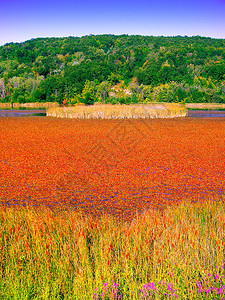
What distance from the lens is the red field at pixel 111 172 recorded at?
4.01m

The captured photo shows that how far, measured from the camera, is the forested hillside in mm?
36062

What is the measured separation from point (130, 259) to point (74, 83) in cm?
4156

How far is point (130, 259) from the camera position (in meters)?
2.18

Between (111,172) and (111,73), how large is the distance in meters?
41.3

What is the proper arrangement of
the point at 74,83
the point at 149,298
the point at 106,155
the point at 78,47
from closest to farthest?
1. the point at 149,298
2. the point at 106,155
3. the point at 74,83
4. the point at 78,47

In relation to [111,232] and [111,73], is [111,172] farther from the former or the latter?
[111,73]

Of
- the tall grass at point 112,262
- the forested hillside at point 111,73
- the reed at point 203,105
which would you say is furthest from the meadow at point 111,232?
the reed at point 203,105

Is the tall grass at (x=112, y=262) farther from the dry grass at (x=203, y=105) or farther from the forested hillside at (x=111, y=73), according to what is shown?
the dry grass at (x=203, y=105)

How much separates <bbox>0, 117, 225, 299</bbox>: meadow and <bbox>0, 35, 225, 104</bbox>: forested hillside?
82.6 ft

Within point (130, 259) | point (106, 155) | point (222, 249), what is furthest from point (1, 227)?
point (106, 155)

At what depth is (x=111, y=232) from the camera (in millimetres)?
2531

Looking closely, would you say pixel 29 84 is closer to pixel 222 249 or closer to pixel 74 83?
pixel 74 83

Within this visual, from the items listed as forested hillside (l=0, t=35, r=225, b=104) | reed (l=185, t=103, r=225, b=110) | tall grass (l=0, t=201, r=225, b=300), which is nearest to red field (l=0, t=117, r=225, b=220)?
tall grass (l=0, t=201, r=225, b=300)

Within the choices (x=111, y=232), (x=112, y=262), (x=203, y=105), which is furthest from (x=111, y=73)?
(x=112, y=262)
